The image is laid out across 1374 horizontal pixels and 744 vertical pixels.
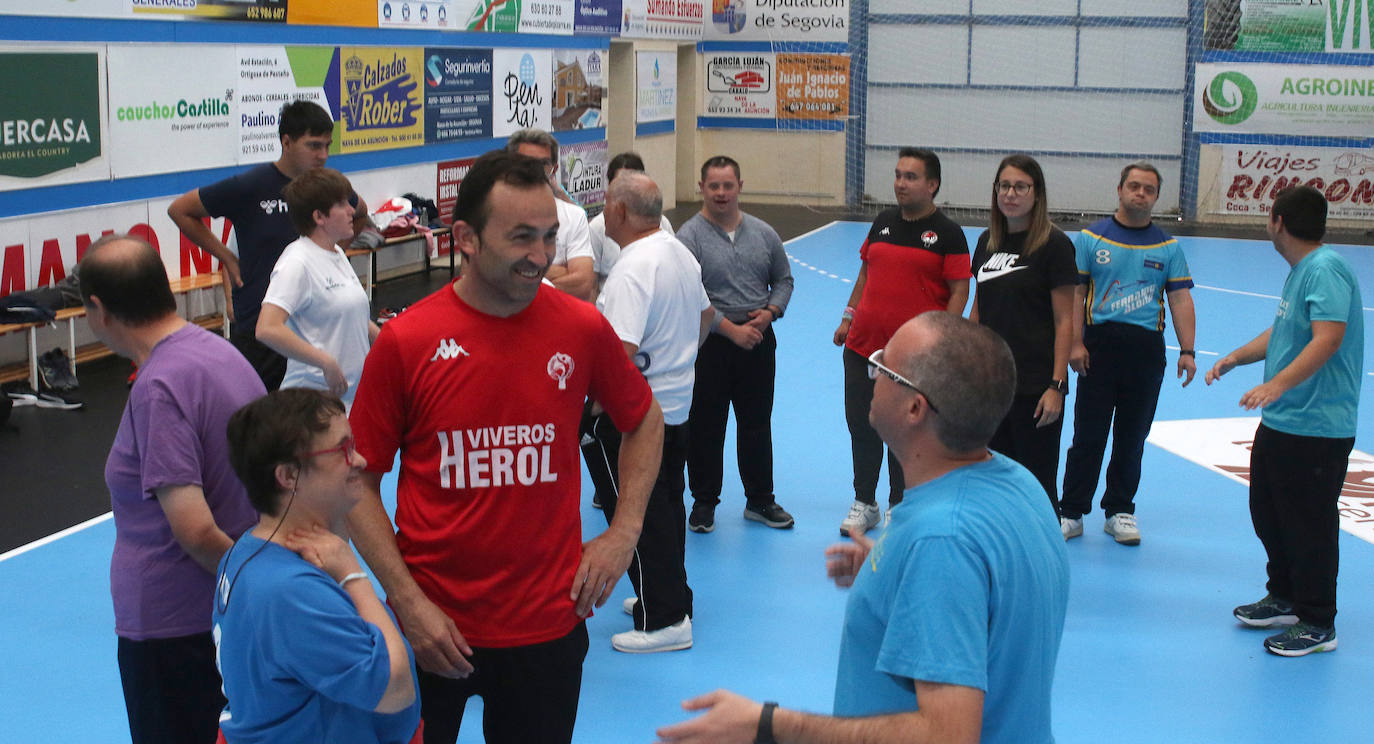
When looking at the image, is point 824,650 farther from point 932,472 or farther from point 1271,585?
point 932,472

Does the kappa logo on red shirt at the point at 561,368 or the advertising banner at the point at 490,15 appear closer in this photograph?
the kappa logo on red shirt at the point at 561,368

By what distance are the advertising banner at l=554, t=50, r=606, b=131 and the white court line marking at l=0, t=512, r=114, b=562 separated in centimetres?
1235

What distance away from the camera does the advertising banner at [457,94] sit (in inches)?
608

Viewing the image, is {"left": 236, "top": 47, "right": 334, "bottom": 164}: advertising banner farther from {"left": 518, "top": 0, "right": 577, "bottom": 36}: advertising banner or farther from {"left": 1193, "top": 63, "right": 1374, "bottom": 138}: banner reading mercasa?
{"left": 1193, "top": 63, "right": 1374, "bottom": 138}: banner reading mercasa

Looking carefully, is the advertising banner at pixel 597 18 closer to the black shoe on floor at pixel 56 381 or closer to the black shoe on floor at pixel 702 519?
the black shoe on floor at pixel 56 381

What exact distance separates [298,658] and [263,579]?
0.16 m

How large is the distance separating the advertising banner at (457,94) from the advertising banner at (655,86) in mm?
4713

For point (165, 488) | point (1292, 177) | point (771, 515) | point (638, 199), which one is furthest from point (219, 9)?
point (1292, 177)

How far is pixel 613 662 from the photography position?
17.3ft

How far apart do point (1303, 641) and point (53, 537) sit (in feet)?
19.7

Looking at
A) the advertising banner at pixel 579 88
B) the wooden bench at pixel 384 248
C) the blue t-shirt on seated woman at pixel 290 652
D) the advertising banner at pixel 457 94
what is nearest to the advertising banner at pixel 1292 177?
the advertising banner at pixel 579 88

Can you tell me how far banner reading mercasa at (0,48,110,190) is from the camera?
9594 mm

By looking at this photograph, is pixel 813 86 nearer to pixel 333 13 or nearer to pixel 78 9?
pixel 333 13

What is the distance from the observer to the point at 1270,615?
5652 millimetres
